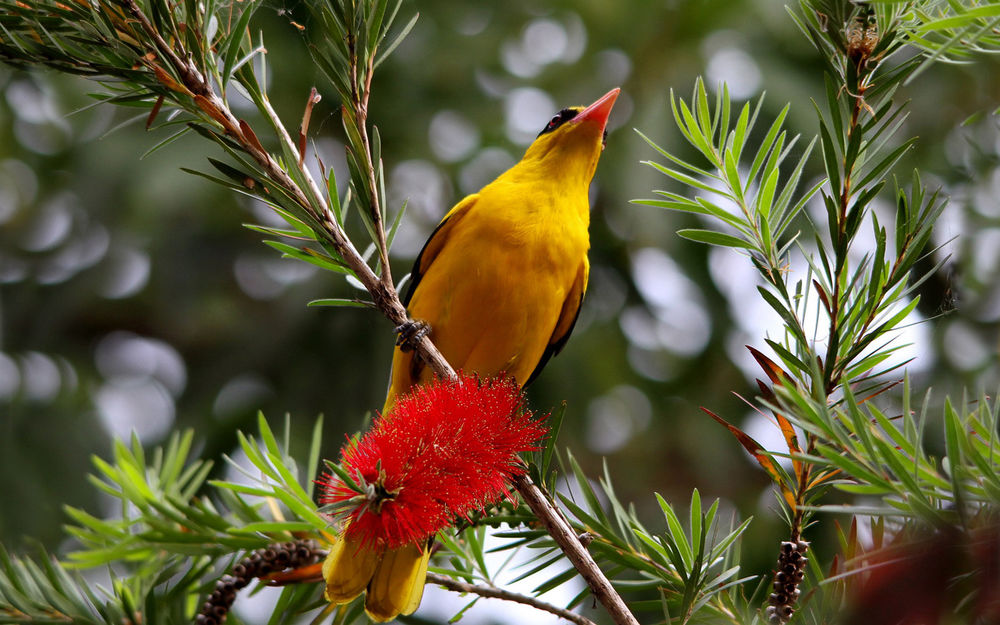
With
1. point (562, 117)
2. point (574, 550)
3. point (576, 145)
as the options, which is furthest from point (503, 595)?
point (562, 117)

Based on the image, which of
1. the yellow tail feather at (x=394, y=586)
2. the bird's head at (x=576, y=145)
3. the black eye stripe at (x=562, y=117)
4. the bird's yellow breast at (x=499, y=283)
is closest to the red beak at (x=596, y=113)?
the bird's head at (x=576, y=145)

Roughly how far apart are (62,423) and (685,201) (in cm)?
530

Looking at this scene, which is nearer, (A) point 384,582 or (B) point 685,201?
(B) point 685,201

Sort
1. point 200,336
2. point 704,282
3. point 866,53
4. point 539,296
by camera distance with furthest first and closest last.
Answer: point 200,336 → point 704,282 → point 539,296 → point 866,53

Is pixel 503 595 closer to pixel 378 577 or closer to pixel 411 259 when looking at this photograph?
pixel 378 577

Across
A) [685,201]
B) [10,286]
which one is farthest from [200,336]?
[685,201]

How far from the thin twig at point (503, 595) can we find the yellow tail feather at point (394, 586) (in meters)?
0.09

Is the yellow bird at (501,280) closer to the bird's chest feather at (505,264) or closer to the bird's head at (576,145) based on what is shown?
the bird's chest feather at (505,264)

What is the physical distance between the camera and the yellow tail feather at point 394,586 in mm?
1727

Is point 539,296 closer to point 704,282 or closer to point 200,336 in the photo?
point 704,282

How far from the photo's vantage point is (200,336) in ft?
17.5

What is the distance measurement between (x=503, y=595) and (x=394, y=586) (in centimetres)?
36

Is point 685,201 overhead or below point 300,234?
overhead

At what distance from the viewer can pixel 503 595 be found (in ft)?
4.94
